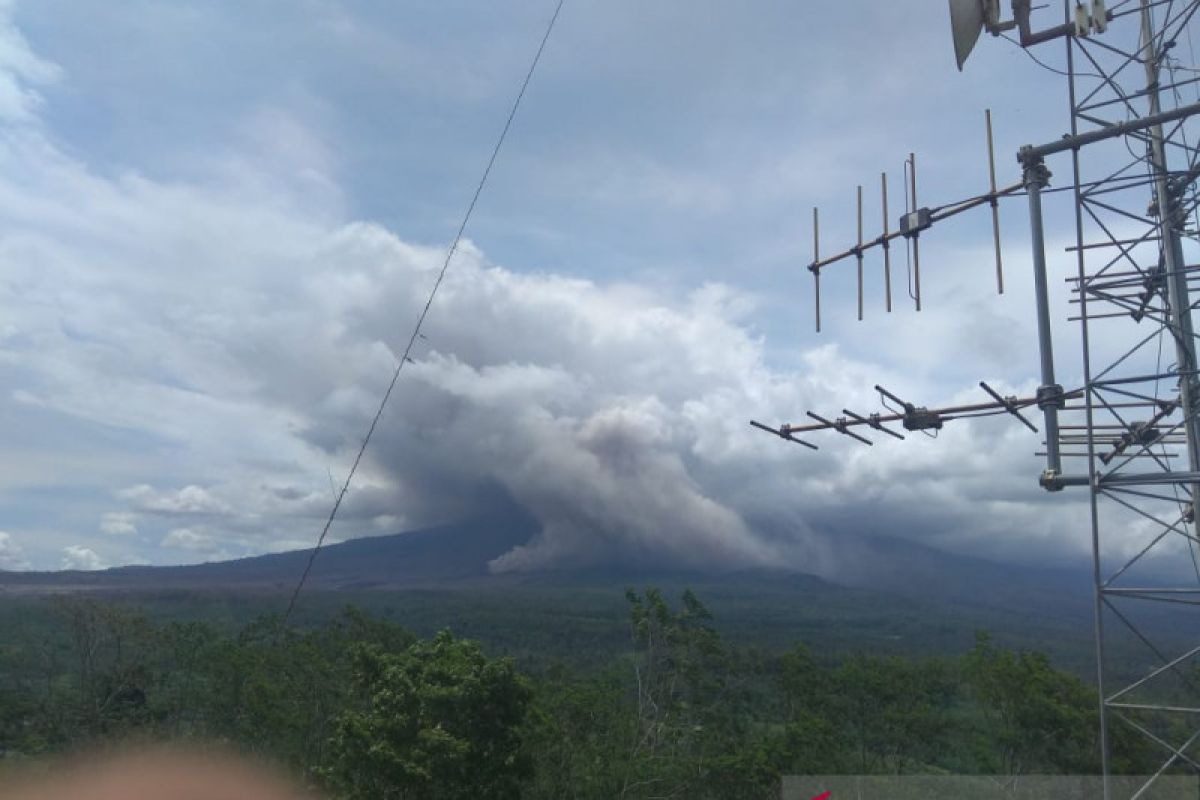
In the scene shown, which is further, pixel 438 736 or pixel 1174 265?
pixel 438 736

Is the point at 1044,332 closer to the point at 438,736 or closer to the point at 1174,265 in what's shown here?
the point at 1174,265

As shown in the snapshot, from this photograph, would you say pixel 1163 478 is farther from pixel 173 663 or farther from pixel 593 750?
pixel 173 663

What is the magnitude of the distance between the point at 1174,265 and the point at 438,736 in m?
12.7

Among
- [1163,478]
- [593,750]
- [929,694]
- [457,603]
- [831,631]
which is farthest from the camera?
[457,603]

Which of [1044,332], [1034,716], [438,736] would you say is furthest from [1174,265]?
[1034,716]

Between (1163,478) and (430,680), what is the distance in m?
12.3

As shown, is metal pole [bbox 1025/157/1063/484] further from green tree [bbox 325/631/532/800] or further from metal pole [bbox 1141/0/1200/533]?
green tree [bbox 325/631/532/800]

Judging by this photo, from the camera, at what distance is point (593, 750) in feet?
72.4

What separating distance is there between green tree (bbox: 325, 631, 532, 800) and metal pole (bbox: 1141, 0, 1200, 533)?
11466 mm

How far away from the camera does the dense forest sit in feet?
53.0

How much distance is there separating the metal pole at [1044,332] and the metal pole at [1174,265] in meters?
1.23

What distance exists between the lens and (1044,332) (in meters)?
9.39

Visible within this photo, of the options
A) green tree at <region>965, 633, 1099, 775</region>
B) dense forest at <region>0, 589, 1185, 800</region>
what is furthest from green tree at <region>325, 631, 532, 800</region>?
green tree at <region>965, 633, 1099, 775</region>

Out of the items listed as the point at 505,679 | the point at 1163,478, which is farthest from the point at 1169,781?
the point at 505,679
